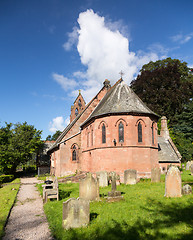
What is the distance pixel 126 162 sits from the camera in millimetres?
18672

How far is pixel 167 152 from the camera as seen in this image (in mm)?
27062

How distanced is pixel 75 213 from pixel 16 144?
25.6 metres

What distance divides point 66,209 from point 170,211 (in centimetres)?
418

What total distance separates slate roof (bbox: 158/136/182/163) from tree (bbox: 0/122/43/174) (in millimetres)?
19779

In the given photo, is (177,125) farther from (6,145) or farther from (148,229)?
(148,229)

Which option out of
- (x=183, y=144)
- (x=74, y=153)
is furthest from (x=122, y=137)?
(x=183, y=144)

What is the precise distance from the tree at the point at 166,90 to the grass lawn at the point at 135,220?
33.6 metres

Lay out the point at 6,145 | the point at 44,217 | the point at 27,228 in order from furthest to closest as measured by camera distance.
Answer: the point at 6,145 < the point at 44,217 < the point at 27,228

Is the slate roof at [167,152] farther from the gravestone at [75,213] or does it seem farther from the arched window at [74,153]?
the gravestone at [75,213]

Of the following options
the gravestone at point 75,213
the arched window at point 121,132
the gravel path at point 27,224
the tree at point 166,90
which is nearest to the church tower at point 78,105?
the tree at point 166,90

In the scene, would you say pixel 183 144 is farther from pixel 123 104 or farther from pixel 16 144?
pixel 16 144

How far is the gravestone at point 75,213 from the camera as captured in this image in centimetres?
656

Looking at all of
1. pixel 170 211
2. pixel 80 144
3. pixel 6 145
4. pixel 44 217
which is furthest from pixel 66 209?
pixel 6 145

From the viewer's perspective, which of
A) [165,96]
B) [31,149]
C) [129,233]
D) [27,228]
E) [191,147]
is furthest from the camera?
[165,96]
